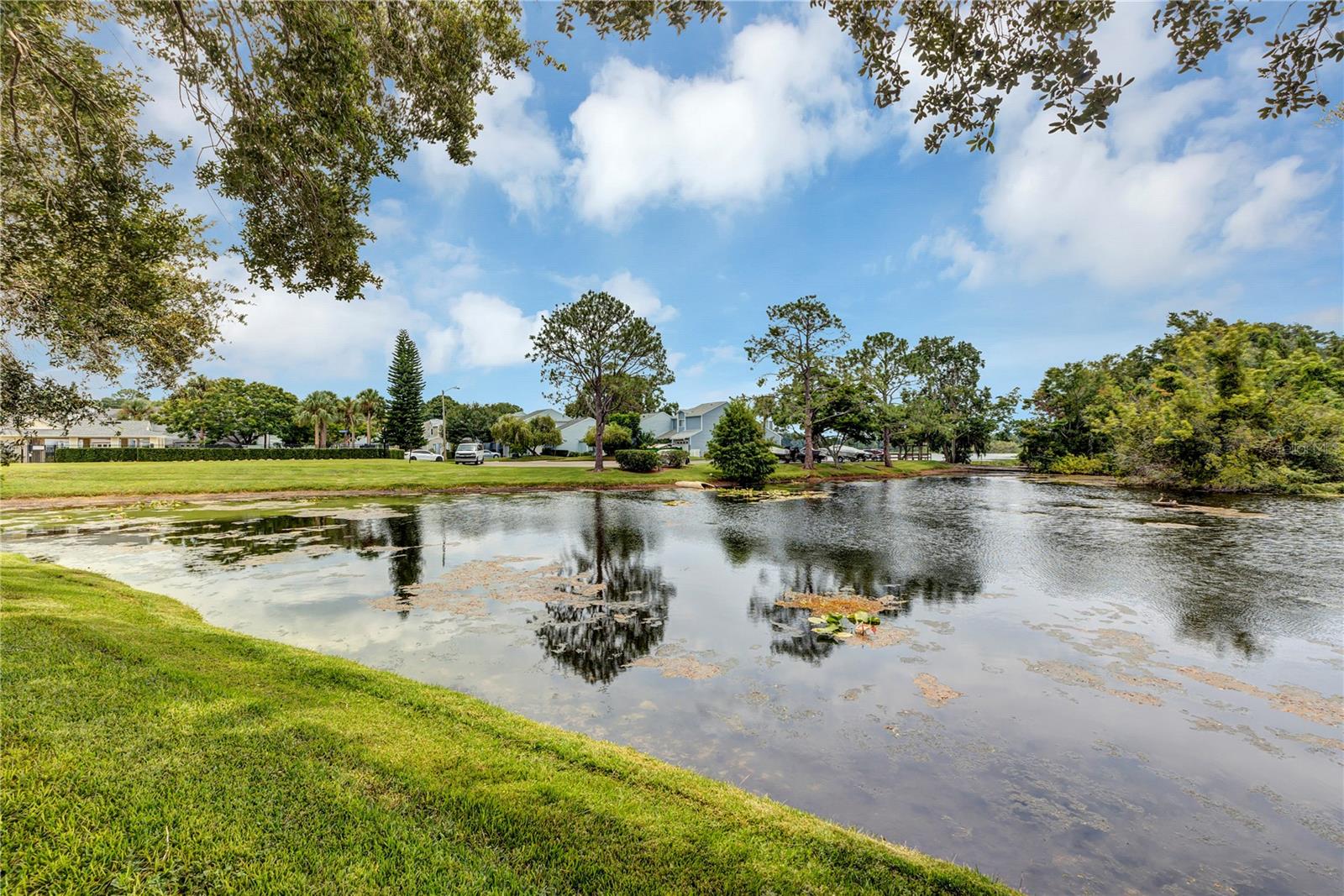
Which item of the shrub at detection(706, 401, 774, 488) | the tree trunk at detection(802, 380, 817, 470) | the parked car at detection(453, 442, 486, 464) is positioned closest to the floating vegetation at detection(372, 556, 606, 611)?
the shrub at detection(706, 401, 774, 488)

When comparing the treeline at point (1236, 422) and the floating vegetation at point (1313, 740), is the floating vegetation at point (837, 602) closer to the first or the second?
the floating vegetation at point (1313, 740)

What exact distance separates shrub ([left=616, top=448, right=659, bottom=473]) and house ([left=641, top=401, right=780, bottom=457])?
25607 mm

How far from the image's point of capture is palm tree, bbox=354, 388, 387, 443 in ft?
246

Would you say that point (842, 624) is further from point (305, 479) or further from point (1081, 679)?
point (305, 479)

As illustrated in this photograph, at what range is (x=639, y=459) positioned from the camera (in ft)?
122

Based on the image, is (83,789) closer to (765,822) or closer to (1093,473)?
(765,822)

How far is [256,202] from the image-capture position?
7207mm

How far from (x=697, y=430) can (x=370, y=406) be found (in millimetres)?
47594

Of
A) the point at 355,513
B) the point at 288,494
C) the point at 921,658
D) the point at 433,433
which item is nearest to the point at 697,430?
the point at 433,433

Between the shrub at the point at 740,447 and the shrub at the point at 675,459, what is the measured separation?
6901mm

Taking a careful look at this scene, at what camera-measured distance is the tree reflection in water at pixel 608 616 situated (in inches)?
275

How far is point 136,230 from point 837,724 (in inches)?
402

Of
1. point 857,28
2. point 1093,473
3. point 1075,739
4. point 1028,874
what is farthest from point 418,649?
point 1093,473

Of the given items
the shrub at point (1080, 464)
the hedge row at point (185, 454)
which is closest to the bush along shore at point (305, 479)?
the hedge row at point (185, 454)
